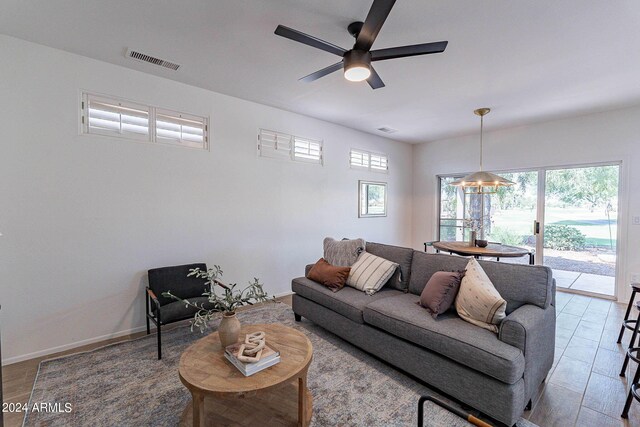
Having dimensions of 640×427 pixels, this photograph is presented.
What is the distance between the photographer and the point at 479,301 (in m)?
2.08

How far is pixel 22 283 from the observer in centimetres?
254

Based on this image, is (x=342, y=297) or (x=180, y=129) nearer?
(x=342, y=297)

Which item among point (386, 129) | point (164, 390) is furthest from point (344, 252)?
point (386, 129)

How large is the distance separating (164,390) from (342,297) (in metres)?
1.65

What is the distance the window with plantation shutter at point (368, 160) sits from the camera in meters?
5.44

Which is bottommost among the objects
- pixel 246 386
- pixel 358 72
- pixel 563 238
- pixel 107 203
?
pixel 246 386

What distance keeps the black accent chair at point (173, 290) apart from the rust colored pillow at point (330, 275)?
1.20 meters

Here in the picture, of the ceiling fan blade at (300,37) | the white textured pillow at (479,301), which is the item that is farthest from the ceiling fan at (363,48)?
the white textured pillow at (479,301)

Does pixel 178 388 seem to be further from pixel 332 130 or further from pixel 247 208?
pixel 332 130

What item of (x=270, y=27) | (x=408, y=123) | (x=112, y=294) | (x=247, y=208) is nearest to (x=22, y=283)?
(x=112, y=294)

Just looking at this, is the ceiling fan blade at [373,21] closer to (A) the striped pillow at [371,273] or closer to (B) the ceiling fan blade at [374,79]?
(B) the ceiling fan blade at [374,79]

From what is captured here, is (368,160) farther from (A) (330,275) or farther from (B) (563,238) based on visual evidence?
(B) (563,238)

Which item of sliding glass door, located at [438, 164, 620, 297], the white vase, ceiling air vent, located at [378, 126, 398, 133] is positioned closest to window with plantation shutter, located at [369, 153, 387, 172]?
ceiling air vent, located at [378, 126, 398, 133]

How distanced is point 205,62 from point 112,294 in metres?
2.64
